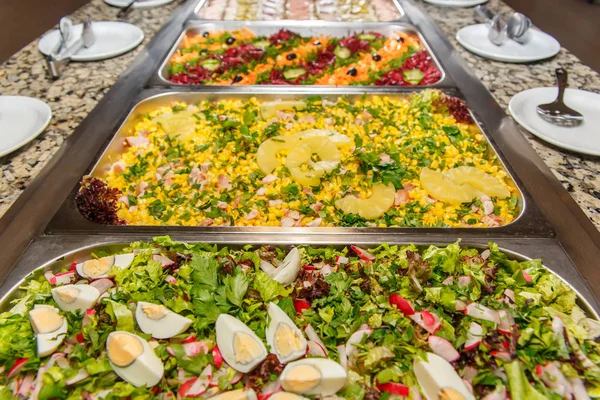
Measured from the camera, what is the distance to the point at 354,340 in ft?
3.80

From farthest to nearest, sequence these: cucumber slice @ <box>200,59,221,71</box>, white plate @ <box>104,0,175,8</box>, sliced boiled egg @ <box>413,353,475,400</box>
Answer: white plate @ <box>104,0,175,8</box> → cucumber slice @ <box>200,59,221,71</box> → sliced boiled egg @ <box>413,353,475,400</box>

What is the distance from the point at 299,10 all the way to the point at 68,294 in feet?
11.0

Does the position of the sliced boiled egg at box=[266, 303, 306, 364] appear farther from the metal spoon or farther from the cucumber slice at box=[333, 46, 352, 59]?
the cucumber slice at box=[333, 46, 352, 59]

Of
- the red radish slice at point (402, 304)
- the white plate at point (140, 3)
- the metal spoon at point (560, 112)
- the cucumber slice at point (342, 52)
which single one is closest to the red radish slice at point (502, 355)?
the red radish slice at point (402, 304)

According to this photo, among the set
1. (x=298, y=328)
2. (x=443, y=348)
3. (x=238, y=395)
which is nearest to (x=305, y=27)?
(x=298, y=328)

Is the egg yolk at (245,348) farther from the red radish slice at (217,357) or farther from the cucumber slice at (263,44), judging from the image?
the cucumber slice at (263,44)

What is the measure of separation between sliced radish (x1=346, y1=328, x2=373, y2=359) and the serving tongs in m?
2.43

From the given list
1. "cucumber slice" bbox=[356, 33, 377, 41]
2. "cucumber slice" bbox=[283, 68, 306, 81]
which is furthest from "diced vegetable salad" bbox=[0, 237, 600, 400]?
"cucumber slice" bbox=[356, 33, 377, 41]

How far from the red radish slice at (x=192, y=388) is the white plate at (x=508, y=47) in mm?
2734

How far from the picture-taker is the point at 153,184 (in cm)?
196

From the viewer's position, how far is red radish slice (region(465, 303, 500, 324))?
1.19 meters

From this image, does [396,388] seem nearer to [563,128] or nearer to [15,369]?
[15,369]

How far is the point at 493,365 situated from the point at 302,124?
1.59 meters

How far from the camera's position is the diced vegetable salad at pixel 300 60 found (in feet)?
9.14
